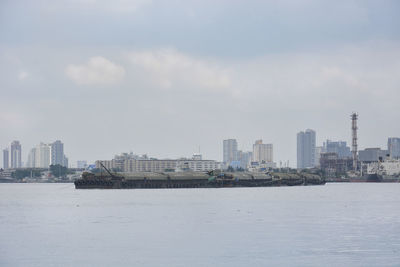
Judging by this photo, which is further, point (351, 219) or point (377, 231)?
point (351, 219)

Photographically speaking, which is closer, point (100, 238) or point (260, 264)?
point (260, 264)

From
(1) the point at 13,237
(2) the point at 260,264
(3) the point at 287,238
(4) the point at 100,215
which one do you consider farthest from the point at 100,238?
(4) the point at 100,215

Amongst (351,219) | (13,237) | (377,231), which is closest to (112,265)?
(13,237)

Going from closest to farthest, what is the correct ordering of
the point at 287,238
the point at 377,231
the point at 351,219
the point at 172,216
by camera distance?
the point at 287,238 < the point at 377,231 < the point at 351,219 < the point at 172,216

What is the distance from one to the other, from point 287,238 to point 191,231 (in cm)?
1010

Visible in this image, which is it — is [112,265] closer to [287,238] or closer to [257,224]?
[287,238]

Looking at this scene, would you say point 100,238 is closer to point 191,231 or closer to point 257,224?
point 191,231

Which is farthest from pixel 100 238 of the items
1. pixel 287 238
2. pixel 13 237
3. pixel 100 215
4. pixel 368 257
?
pixel 100 215

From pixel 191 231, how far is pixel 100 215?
79.9 ft

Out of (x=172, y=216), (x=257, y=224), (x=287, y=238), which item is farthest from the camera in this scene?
(x=172, y=216)

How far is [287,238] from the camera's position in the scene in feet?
196

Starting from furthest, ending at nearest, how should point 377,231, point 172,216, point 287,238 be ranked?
point 172,216
point 377,231
point 287,238

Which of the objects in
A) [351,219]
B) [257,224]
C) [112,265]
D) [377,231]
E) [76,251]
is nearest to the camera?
[112,265]

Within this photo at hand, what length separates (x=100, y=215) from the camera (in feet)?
291
